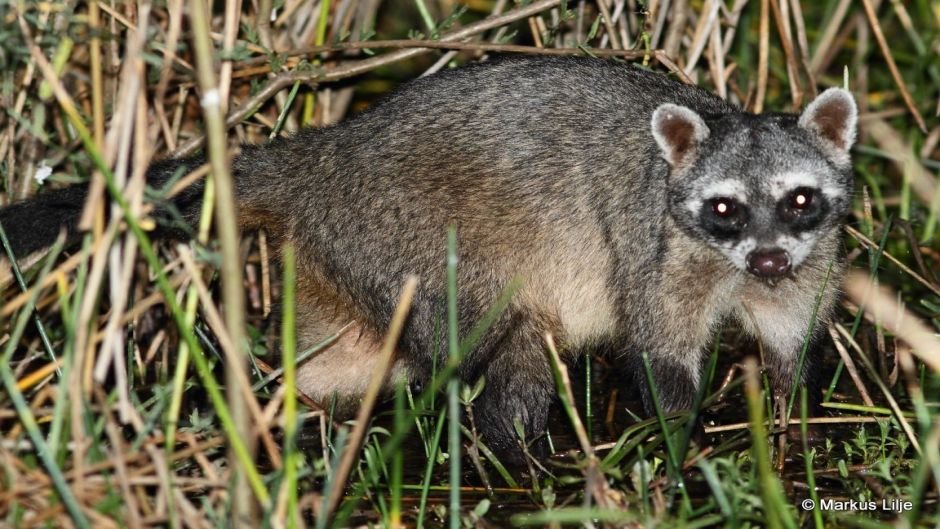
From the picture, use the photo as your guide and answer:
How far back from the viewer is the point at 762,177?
5.00m

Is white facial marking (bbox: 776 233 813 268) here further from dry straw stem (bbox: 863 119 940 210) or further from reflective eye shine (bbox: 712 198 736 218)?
dry straw stem (bbox: 863 119 940 210)

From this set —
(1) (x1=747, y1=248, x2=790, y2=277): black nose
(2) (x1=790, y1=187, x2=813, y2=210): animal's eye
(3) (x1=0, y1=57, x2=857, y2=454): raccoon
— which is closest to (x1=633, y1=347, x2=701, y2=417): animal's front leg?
(3) (x1=0, y1=57, x2=857, y2=454): raccoon

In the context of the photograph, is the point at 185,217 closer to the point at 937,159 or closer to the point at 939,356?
the point at 939,356

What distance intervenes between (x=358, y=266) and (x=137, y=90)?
6.96 ft

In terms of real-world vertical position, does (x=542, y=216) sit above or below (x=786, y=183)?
below

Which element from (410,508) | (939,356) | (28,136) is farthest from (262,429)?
(28,136)

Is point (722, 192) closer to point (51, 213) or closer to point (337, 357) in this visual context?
point (337, 357)

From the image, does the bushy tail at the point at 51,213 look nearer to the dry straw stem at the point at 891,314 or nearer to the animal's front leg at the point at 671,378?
the animal's front leg at the point at 671,378

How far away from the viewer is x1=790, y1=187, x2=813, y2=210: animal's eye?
5.00 meters

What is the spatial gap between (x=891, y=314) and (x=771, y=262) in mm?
578

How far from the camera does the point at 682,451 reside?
13.9 ft

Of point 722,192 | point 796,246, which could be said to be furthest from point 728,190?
point 796,246

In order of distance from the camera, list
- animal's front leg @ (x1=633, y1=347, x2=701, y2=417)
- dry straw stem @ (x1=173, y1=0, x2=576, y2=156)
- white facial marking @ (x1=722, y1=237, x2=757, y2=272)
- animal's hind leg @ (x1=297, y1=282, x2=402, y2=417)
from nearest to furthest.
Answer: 1. white facial marking @ (x1=722, y1=237, x2=757, y2=272)
2. animal's front leg @ (x1=633, y1=347, x2=701, y2=417)
3. animal's hind leg @ (x1=297, y1=282, x2=402, y2=417)
4. dry straw stem @ (x1=173, y1=0, x2=576, y2=156)

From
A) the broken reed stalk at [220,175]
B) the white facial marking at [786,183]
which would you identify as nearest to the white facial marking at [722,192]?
the white facial marking at [786,183]
